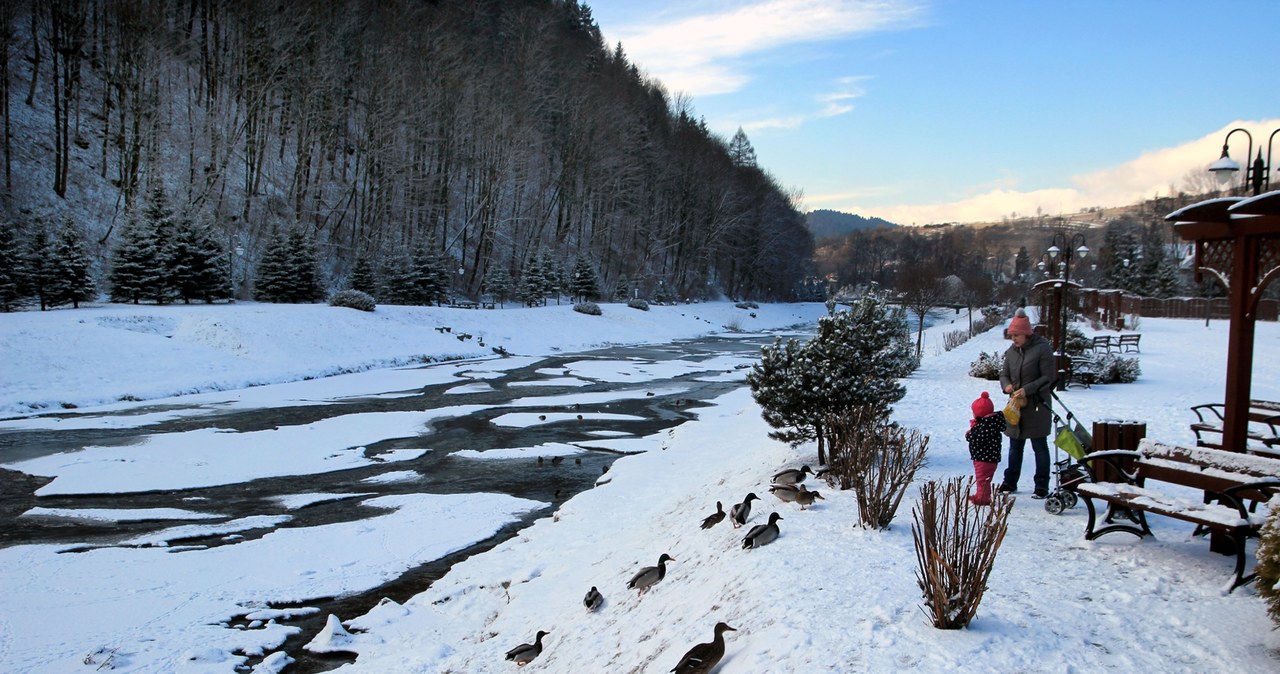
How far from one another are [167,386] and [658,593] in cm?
1896

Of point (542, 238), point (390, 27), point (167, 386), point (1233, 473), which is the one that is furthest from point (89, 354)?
point (542, 238)

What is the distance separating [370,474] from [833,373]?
25.1ft

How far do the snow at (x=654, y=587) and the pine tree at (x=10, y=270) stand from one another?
860cm

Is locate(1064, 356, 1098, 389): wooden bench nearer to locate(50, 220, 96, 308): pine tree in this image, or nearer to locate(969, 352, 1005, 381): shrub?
locate(969, 352, 1005, 381): shrub

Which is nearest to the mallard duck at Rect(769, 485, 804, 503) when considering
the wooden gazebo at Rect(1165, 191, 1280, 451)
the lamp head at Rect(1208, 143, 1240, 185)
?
the wooden gazebo at Rect(1165, 191, 1280, 451)

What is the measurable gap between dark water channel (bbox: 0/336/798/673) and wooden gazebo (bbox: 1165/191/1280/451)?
7.47 m

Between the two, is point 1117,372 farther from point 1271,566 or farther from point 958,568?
point 958,568

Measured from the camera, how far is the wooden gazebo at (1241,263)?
5418 millimetres

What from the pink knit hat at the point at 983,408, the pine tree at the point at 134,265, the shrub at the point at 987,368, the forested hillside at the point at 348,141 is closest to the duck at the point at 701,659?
the pink knit hat at the point at 983,408

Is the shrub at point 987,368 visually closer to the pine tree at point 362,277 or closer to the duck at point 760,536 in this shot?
the duck at point 760,536

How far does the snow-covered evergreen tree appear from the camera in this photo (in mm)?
9133

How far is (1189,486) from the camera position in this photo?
5328mm

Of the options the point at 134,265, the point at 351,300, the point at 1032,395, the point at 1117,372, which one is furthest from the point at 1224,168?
the point at 134,265

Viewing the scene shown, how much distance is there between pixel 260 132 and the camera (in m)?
38.8
